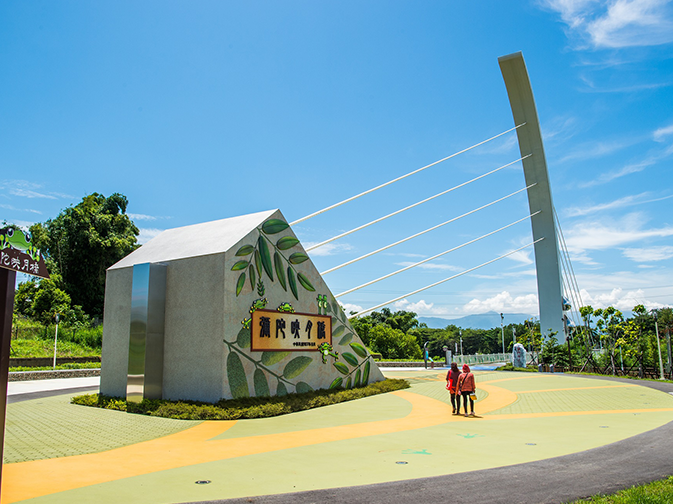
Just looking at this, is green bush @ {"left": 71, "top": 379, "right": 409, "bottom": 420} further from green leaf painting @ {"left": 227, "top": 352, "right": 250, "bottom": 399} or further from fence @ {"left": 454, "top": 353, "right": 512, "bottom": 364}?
Answer: fence @ {"left": 454, "top": 353, "right": 512, "bottom": 364}

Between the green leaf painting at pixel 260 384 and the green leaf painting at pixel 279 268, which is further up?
the green leaf painting at pixel 279 268

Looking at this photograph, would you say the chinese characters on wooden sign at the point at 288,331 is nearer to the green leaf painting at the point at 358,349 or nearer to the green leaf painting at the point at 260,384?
the green leaf painting at the point at 260,384

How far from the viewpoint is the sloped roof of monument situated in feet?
43.8

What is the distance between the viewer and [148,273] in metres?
13.3

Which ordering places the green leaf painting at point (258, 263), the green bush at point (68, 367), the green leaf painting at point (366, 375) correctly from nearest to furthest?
the green leaf painting at point (258, 263), the green leaf painting at point (366, 375), the green bush at point (68, 367)

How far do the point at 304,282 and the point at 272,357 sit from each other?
2722mm

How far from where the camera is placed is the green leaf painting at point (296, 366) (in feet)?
46.2

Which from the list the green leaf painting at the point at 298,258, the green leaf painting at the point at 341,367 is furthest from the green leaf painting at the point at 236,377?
the green leaf painting at the point at 341,367

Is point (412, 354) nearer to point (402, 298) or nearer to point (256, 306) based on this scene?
point (402, 298)

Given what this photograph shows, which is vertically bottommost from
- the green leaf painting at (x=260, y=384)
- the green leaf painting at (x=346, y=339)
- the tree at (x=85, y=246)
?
the green leaf painting at (x=260, y=384)

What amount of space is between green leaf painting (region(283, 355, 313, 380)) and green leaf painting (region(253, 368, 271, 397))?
0.84 metres

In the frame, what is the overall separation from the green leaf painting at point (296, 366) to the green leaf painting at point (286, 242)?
343 cm

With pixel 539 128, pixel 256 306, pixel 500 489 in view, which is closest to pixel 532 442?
pixel 500 489

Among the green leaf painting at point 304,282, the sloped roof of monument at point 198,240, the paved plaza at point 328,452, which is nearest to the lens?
the paved plaza at point 328,452
